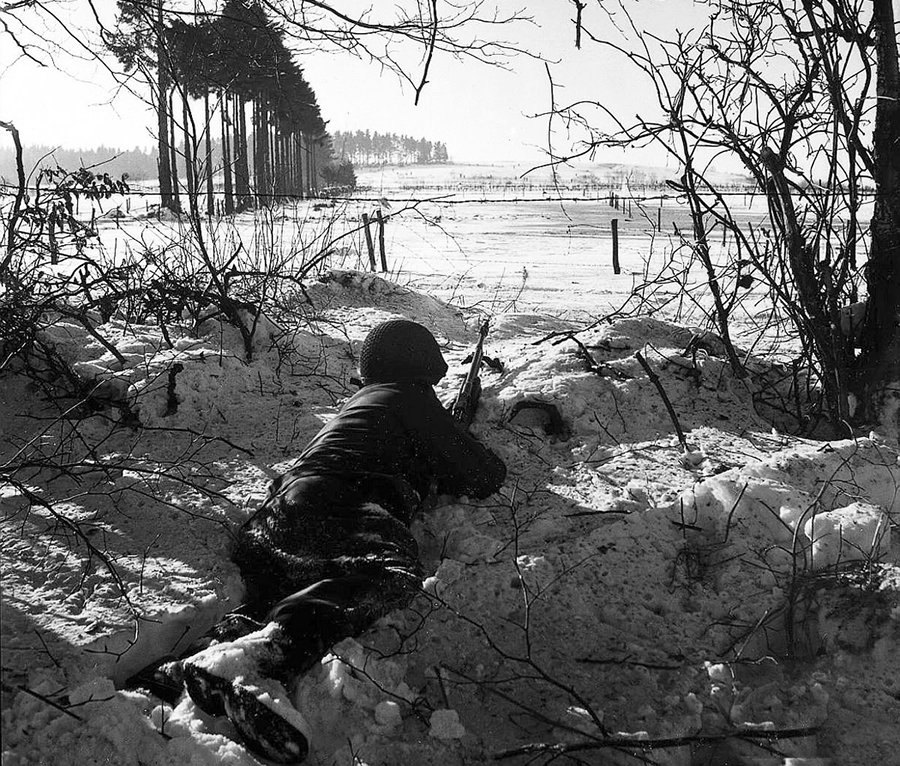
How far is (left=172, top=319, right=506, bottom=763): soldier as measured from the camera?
2.07 metres

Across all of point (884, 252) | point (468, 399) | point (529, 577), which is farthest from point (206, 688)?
point (884, 252)

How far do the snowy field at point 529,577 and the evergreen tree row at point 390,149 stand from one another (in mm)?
121723

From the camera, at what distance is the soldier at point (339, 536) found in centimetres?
207

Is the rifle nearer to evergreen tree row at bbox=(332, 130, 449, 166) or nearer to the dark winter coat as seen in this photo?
the dark winter coat

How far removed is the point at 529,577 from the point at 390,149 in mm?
134997

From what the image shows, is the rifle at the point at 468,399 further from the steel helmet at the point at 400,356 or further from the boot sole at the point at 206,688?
the boot sole at the point at 206,688

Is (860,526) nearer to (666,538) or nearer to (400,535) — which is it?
(666,538)

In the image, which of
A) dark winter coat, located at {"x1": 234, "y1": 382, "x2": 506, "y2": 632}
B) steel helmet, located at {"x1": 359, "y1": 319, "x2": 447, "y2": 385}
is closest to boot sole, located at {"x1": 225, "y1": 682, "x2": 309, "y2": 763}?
dark winter coat, located at {"x1": 234, "y1": 382, "x2": 506, "y2": 632}

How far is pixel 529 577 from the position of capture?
2.72 metres

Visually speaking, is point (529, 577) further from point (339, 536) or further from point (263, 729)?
point (263, 729)

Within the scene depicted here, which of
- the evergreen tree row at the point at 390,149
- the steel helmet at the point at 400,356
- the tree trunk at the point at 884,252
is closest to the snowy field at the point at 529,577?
the tree trunk at the point at 884,252

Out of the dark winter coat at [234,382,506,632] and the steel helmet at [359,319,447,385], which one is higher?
the steel helmet at [359,319,447,385]

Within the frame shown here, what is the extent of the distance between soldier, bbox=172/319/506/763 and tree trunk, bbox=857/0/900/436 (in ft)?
6.64

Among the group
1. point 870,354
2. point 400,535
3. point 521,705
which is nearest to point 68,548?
point 400,535
